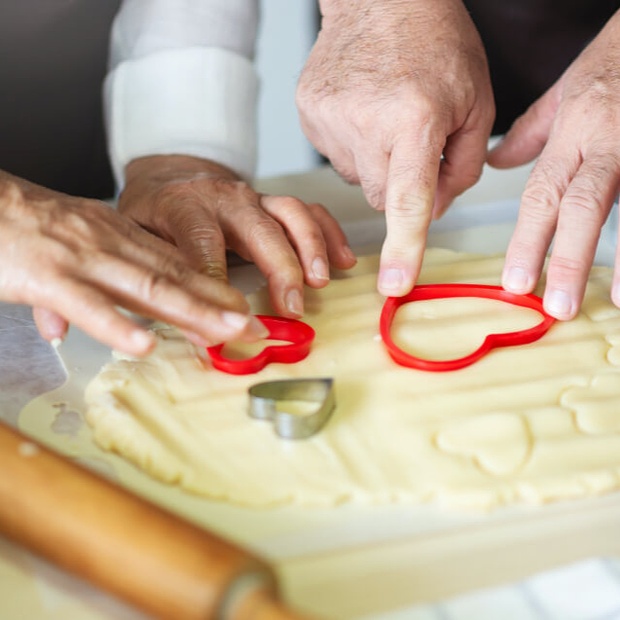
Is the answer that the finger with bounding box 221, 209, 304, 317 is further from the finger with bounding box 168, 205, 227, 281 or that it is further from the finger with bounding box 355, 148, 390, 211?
the finger with bounding box 355, 148, 390, 211

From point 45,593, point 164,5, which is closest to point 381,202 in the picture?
point 164,5

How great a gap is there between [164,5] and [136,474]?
96cm

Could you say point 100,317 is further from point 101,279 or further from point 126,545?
point 126,545

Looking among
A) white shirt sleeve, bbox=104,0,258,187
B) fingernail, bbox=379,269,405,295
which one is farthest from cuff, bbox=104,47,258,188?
fingernail, bbox=379,269,405,295

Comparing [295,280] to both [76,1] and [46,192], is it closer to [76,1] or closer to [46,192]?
[46,192]

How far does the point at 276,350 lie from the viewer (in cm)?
99

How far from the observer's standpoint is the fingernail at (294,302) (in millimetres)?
1080

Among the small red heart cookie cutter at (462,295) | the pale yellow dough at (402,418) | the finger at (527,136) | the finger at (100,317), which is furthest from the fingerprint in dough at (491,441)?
the finger at (527,136)

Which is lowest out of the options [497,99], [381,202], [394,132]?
[497,99]

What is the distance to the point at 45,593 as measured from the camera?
28.2 inches

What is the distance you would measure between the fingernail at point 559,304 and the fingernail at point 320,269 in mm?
293

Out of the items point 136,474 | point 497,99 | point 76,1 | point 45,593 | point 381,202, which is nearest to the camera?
point 45,593

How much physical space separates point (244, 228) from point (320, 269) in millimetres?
128

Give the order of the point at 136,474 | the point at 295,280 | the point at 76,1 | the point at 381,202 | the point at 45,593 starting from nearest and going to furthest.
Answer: the point at 45,593 < the point at 136,474 < the point at 295,280 < the point at 381,202 < the point at 76,1
